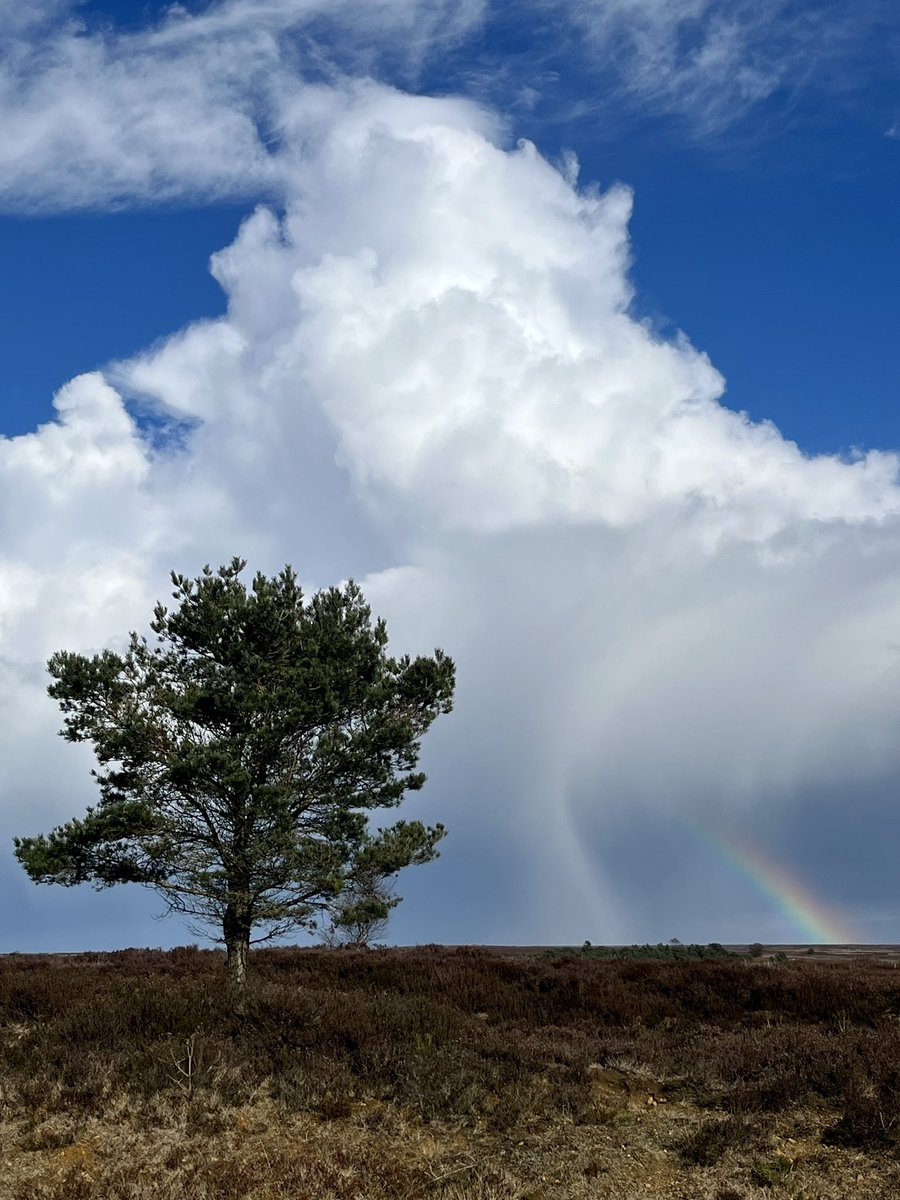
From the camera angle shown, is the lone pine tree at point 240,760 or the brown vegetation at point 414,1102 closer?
the brown vegetation at point 414,1102

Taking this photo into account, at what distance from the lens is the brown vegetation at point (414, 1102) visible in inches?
328

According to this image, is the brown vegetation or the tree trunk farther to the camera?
the tree trunk

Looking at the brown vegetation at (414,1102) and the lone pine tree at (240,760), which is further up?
the lone pine tree at (240,760)

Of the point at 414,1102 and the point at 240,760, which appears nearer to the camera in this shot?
the point at 414,1102

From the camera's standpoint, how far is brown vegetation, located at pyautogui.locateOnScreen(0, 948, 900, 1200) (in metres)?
8.34

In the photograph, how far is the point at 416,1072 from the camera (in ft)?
34.6

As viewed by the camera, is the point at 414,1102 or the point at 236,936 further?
the point at 236,936

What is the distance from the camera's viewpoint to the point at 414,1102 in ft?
32.5

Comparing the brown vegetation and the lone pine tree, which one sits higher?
the lone pine tree

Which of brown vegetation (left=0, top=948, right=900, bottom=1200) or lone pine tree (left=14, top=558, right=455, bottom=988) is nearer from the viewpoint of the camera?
brown vegetation (left=0, top=948, right=900, bottom=1200)

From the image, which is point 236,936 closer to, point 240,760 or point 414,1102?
point 240,760

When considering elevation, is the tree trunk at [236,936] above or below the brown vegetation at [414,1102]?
above

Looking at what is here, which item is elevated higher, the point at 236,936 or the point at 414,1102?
the point at 236,936

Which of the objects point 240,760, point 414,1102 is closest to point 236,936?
point 240,760
